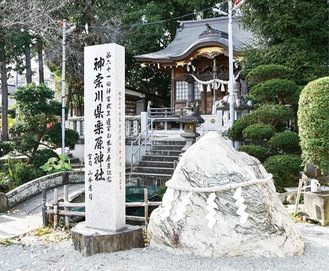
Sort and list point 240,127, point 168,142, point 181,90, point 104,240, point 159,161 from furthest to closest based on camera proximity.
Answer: point 181,90, point 168,142, point 159,161, point 240,127, point 104,240

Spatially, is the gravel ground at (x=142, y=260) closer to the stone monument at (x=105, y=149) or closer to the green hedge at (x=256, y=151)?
the stone monument at (x=105, y=149)

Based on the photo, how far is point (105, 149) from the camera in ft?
16.6

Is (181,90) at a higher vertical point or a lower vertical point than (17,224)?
higher

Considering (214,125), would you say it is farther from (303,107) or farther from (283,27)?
(303,107)

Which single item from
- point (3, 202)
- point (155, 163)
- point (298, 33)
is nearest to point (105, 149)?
point (3, 202)

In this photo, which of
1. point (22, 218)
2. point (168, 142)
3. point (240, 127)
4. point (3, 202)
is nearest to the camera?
point (22, 218)

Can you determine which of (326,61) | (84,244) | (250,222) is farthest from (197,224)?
(326,61)

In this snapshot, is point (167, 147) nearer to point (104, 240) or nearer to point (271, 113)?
point (271, 113)

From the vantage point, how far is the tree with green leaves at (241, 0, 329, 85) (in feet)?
36.4

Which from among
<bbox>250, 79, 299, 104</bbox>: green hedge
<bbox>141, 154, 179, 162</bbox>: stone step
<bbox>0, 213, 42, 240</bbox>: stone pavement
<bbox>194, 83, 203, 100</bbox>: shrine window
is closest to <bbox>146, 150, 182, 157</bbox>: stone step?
<bbox>141, 154, 179, 162</bbox>: stone step

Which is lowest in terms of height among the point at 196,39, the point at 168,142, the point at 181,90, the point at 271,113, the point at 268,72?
the point at 168,142

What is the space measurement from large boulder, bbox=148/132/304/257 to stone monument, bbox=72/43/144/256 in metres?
0.60

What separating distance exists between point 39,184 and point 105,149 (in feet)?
18.4

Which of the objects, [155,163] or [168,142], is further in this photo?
[168,142]
